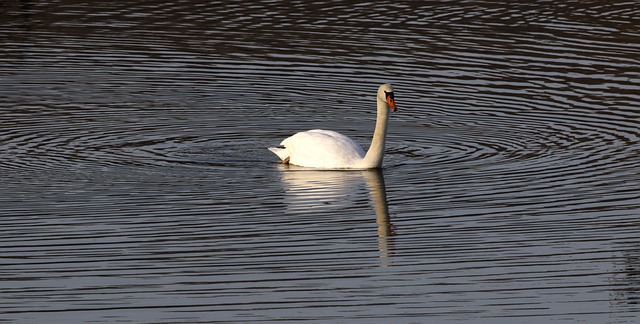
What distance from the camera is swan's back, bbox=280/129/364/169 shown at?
20.1m

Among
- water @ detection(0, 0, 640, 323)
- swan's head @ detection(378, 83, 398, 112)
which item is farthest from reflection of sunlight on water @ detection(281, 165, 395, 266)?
swan's head @ detection(378, 83, 398, 112)

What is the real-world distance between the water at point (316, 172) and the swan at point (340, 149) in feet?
0.68

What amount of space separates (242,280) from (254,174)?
5.87m

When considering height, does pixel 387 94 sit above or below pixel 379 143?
above

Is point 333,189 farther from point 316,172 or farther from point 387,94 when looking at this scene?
point 387,94

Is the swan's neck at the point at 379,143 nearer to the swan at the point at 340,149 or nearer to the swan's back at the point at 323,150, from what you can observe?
the swan at the point at 340,149

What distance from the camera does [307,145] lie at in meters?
20.2

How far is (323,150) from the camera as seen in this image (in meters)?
20.1

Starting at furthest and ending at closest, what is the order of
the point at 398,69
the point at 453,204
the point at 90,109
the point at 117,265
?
the point at 398,69 < the point at 90,109 < the point at 453,204 < the point at 117,265

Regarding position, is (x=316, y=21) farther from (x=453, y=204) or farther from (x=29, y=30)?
(x=453, y=204)

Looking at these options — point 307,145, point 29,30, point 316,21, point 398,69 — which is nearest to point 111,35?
point 29,30

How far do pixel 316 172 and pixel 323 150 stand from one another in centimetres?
30

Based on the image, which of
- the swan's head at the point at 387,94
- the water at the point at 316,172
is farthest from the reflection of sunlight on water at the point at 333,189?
the swan's head at the point at 387,94

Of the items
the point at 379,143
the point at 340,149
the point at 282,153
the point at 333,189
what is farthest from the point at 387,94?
the point at 333,189
